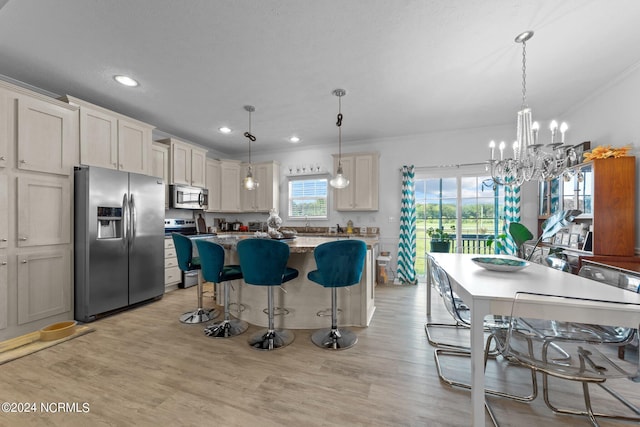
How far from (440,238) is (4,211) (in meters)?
5.62

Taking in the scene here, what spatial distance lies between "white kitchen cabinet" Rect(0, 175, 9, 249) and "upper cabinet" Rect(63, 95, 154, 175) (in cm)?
66

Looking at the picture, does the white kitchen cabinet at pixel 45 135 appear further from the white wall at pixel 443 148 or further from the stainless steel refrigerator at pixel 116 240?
the white wall at pixel 443 148

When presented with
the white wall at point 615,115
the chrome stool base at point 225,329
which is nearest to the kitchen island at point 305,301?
the chrome stool base at point 225,329

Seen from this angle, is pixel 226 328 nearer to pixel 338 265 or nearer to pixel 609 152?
pixel 338 265

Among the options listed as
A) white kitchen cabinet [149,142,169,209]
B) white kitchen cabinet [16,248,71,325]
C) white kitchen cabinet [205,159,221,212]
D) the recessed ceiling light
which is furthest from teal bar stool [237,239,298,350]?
white kitchen cabinet [205,159,221,212]

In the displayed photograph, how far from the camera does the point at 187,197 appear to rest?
4.45 m

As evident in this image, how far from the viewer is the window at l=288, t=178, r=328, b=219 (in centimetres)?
535

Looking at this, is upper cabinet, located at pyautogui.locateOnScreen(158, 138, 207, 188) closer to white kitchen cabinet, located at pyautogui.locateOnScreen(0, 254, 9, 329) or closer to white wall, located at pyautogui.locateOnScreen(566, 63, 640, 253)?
white kitchen cabinet, located at pyautogui.locateOnScreen(0, 254, 9, 329)

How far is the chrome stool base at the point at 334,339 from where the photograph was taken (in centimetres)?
228

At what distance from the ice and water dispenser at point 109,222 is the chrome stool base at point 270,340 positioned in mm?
2150

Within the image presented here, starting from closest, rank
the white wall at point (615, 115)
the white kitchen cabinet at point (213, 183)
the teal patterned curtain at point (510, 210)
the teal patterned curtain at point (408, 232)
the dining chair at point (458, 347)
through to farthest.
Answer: the dining chair at point (458, 347)
the white wall at point (615, 115)
the teal patterned curtain at point (510, 210)
the teal patterned curtain at point (408, 232)
the white kitchen cabinet at point (213, 183)

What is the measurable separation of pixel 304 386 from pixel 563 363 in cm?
152

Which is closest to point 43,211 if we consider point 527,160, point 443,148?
point 527,160

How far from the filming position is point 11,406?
1.56 meters
